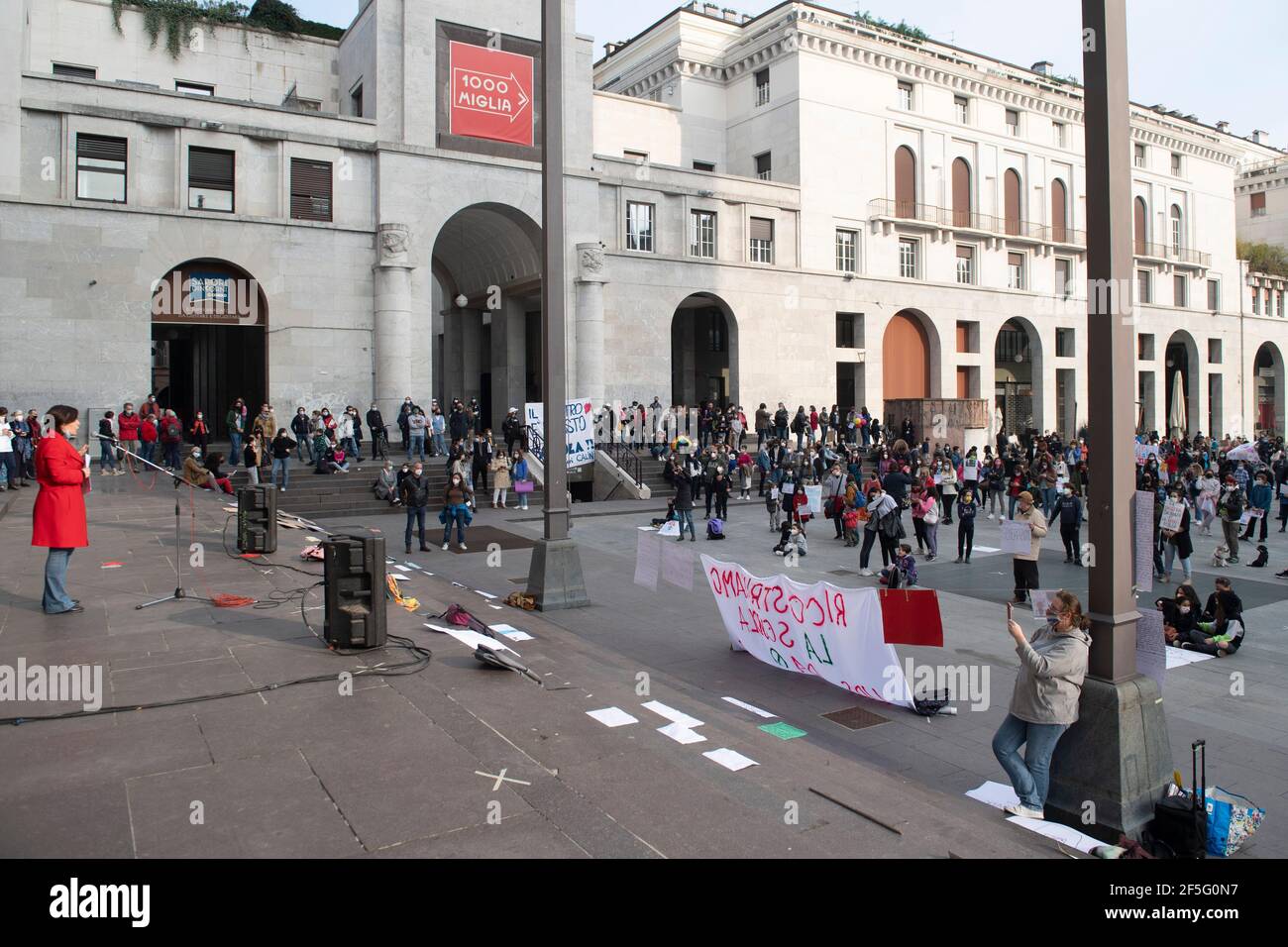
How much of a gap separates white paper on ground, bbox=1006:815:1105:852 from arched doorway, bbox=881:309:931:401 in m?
38.8

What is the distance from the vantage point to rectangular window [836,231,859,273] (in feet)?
139

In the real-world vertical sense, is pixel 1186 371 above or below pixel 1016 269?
below

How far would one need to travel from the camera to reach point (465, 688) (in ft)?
25.0

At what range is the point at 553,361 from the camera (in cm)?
1212

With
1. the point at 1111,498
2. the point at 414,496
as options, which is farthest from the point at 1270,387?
the point at 1111,498

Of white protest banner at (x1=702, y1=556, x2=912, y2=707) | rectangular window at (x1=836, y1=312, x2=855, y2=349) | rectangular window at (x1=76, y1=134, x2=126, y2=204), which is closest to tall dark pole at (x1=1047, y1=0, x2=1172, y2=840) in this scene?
white protest banner at (x1=702, y1=556, x2=912, y2=707)

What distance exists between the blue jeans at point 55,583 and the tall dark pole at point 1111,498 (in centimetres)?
931

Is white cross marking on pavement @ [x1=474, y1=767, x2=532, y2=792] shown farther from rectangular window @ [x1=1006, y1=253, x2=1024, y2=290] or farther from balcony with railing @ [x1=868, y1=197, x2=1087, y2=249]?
rectangular window @ [x1=1006, y1=253, x2=1024, y2=290]

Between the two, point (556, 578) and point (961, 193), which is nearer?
point (556, 578)

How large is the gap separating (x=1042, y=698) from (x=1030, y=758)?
0.49 m

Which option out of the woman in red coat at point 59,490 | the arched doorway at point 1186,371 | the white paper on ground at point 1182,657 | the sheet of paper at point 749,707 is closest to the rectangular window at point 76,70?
the woman in red coat at point 59,490

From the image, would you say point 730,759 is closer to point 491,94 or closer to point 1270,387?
point 491,94
